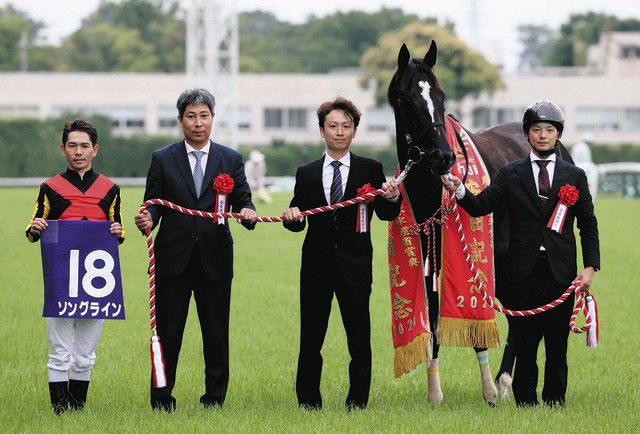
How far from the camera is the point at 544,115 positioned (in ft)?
23.6

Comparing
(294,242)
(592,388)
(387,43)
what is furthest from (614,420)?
(387,43)

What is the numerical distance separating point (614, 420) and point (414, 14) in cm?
7742

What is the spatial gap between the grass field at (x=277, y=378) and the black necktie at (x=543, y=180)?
1.36 m

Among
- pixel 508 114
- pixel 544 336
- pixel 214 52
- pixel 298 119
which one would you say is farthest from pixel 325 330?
pixel 508 114

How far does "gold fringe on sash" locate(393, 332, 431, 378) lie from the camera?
7.57 meters

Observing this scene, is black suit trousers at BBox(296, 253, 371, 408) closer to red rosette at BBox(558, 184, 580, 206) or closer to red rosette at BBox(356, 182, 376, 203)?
red rosette at BBox(356, 182, 376, 203)

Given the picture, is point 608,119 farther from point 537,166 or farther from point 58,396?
point 58,396

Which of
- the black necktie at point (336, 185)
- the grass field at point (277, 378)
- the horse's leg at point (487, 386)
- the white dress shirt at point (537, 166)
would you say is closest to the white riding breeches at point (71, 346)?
the grass field at point (277, 378)

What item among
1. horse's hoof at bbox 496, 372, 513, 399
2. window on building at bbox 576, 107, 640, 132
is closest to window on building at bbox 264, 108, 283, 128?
window on building at bbox 576, 107, 640, 132

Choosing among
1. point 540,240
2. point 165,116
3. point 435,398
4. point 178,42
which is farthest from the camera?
point 178,42

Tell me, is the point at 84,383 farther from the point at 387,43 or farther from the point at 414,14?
the point at 414,14

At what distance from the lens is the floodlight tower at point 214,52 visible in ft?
161

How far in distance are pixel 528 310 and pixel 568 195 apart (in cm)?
77

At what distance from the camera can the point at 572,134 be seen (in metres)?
63.8
